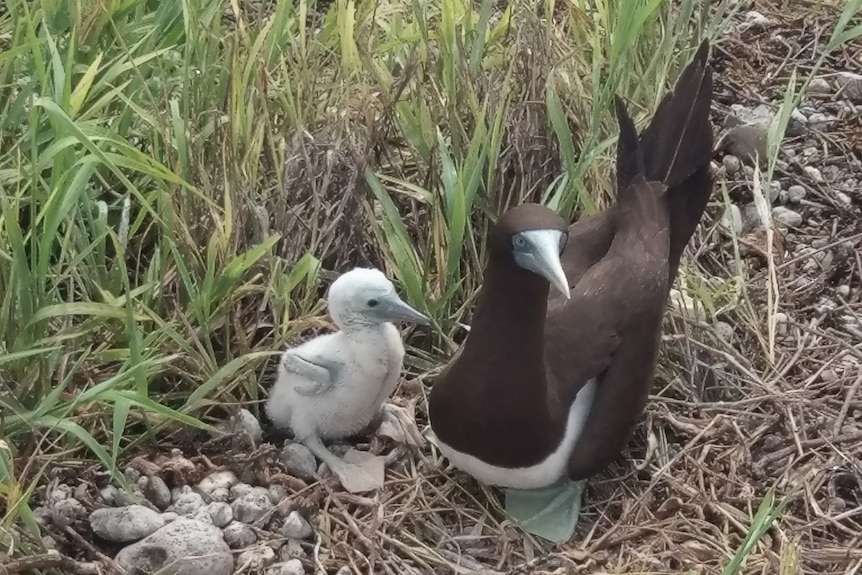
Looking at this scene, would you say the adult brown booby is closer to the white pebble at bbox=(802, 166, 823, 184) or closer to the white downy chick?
the white downy chick

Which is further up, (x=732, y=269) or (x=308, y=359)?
(x=308, y=359)

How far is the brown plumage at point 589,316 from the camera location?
1589mm

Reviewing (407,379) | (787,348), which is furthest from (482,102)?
(787,348)

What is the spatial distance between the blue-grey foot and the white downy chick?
26cm

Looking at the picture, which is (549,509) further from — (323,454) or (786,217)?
(786,217)

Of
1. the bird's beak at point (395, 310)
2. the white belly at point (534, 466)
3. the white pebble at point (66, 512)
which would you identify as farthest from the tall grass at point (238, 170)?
the white belly at point (534, 466)

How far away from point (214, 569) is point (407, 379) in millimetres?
546

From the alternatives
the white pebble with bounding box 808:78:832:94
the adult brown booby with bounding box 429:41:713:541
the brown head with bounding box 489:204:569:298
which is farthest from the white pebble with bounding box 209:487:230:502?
the white pebble with bounding box 808:78:832:94

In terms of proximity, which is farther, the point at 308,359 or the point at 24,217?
the point at 24,217

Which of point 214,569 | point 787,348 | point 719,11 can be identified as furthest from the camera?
point 719,11

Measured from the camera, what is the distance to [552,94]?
2.10 m

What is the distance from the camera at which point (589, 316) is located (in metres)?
1.75

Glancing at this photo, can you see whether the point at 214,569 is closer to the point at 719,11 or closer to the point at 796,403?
the point at 796,403

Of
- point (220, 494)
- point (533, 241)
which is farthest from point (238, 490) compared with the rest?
point (533, 241)
